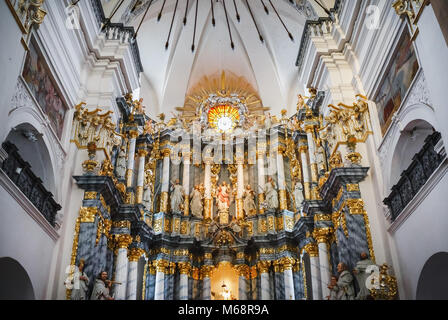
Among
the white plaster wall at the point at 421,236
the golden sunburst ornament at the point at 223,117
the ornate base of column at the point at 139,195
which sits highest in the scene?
the golden sunburst ornament at the point at 223,117

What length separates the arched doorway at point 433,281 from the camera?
9039 mm

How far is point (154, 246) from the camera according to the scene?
53.1 feet

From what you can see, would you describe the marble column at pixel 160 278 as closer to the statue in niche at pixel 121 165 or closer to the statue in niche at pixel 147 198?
the statue in niche at pixel 147 198

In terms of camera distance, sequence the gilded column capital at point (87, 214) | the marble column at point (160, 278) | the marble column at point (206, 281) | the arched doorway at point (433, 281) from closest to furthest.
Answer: the arched doorway at point (433, 281)
the gilded column capital at point (87, 214)
the marble column at point (160, 278)
the marble column at point (206, 281)

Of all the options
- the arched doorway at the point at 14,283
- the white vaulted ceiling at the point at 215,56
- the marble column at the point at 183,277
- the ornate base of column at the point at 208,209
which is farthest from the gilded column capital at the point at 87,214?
the white vaulted ceiling at the point at 215,56

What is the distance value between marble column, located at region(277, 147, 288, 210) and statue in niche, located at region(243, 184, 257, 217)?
1.13 meters

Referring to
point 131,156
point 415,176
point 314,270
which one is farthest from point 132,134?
Result: point 415,176

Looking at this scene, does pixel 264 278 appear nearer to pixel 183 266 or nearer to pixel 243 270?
pixel 243 270

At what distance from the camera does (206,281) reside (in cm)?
1653

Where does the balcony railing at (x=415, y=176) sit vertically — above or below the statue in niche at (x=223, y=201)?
below

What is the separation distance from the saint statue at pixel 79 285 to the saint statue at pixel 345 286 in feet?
18.8

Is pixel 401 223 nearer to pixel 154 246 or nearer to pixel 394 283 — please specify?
pixel 394 283
